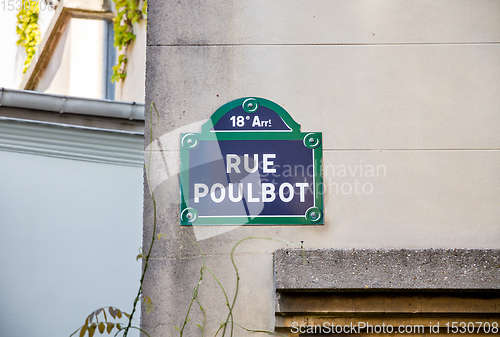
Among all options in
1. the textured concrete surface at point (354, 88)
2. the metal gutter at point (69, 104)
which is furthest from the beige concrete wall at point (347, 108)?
the metal gutter at point (69, 104)

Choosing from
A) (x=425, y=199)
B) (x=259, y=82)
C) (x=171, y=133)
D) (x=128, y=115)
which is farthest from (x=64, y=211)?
(x=425, y=199)

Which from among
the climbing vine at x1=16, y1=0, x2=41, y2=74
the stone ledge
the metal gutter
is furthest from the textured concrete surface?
the climbing vine at x1=16, y1=0, x2=41, y2=74

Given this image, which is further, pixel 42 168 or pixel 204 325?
pixel 42 168

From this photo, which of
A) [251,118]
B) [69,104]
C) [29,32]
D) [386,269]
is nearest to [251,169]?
[251,118]

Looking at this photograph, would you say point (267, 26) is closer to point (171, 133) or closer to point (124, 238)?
point (171, 133)

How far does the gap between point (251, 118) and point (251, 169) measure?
0.78ft

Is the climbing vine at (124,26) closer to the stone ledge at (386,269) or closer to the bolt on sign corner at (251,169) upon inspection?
the bolt on sign corner at (251,169)

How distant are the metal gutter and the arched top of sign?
164cm

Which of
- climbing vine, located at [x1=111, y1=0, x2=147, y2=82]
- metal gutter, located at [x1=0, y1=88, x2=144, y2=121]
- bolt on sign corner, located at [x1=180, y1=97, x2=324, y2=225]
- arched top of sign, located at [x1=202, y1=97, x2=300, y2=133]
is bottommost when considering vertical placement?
bolt on sign corner, located at [x1=180, y1=97, x2=324, y2=225]

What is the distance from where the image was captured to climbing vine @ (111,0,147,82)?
4844 millimetres

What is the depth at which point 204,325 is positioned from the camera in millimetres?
1970

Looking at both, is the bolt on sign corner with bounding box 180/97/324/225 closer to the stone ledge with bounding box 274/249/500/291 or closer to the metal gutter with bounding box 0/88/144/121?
the stone ledge with bounding box 274/249/500/291

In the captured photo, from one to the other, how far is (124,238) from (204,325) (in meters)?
1.70

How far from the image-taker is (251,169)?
2.09m
